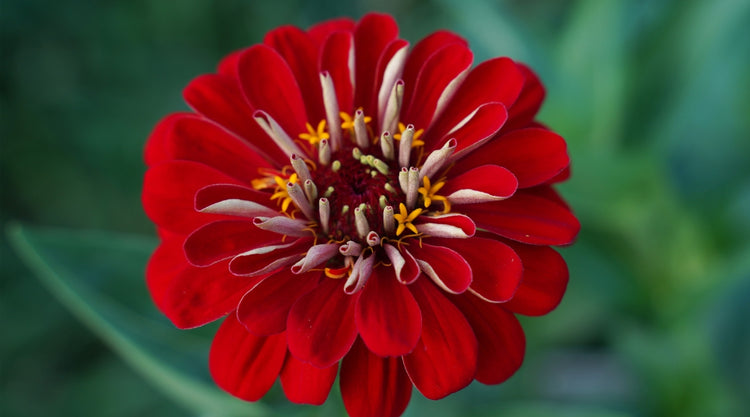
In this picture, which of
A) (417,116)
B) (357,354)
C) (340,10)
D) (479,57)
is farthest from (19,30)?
(357,354)

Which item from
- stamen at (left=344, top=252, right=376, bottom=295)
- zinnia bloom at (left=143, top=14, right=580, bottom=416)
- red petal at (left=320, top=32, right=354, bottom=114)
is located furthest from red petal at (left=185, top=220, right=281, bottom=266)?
red petal at (left=320, top=32, right=354, bottom=114)

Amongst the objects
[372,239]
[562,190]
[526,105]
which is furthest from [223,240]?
[562,190]

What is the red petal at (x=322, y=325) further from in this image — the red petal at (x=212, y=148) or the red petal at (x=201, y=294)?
the red petal at (x=212, y=148)

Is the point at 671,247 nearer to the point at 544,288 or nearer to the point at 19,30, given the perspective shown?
the point at 544,288

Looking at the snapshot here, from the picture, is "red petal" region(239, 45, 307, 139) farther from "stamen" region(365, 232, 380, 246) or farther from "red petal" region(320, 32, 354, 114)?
"stamen" region(365, 232, 380, 246)

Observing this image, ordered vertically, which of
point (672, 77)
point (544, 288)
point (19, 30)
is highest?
point (19, 30)

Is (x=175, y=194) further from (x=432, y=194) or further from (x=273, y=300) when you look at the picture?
(x=432, y=194)

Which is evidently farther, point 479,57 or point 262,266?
point 479,57
